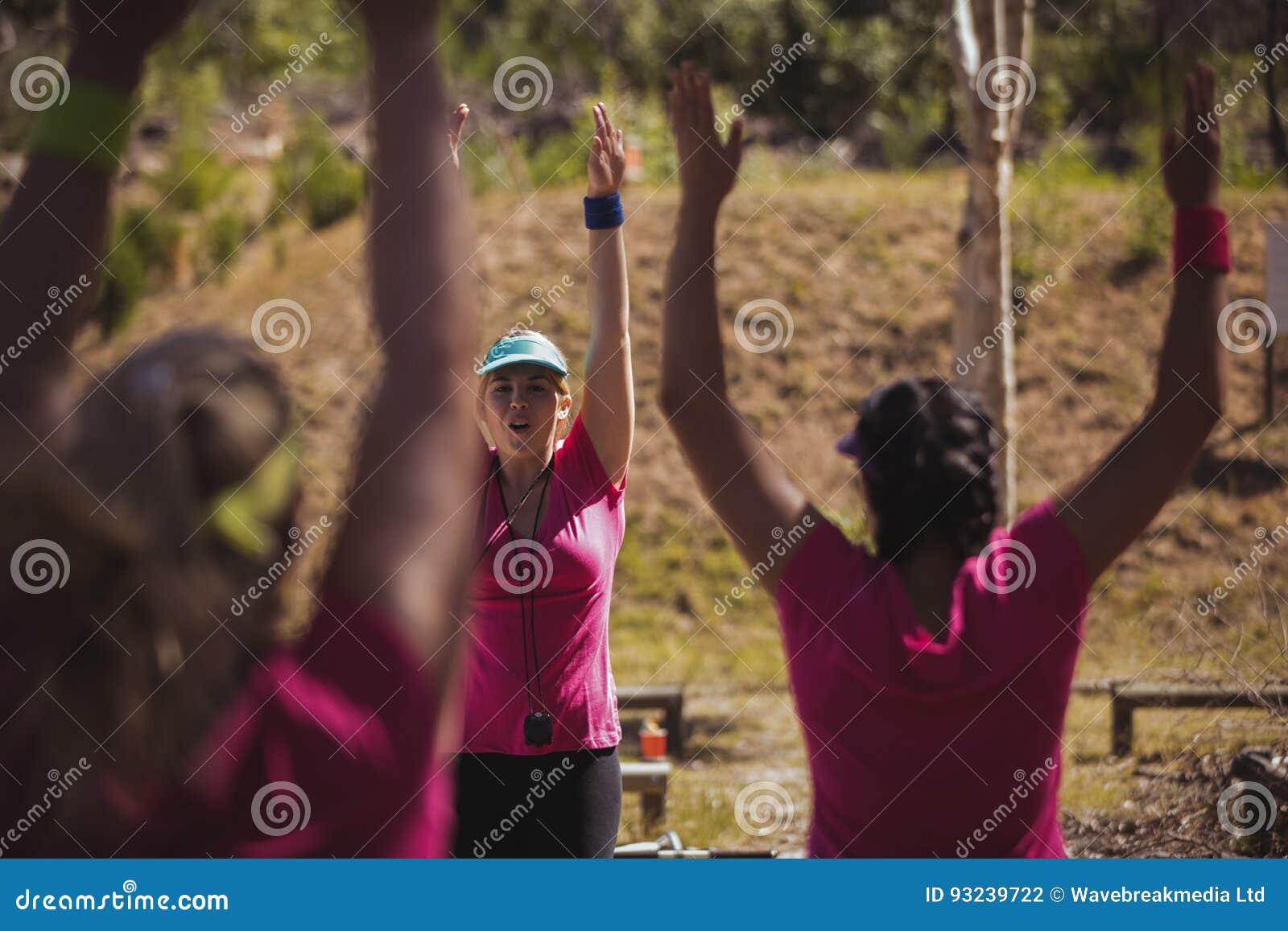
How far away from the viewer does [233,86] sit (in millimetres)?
21062

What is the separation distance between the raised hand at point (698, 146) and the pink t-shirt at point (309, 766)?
107cm

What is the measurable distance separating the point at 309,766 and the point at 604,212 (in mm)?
1858

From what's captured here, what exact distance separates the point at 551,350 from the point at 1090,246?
10.1 m

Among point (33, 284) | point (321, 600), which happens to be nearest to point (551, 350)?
point (33, 284)

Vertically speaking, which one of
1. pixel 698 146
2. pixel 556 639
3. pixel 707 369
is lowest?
pixel 556 639

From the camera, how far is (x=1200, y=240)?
2082mm

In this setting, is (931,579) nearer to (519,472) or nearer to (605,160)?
(605,160)

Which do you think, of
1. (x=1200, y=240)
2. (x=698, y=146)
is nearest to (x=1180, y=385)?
(x=1200, y=240)

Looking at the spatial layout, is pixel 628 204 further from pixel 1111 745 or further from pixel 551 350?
pixel 551 350

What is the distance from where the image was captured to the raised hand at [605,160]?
2.73 meters

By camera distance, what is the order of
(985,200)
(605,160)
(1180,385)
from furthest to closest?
(985,200) → (605,160) → (1180,385)

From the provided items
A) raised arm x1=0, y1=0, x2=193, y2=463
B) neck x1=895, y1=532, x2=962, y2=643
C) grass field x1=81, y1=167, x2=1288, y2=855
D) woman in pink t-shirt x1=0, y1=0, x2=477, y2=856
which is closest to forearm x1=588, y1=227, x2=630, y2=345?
neck x1=895, y1=532, x2=962, y2=643

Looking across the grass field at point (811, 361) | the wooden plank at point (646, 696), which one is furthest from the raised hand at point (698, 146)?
the grass field at point (811, 361)

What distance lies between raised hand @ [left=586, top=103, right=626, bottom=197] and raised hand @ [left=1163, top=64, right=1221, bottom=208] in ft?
3.40
